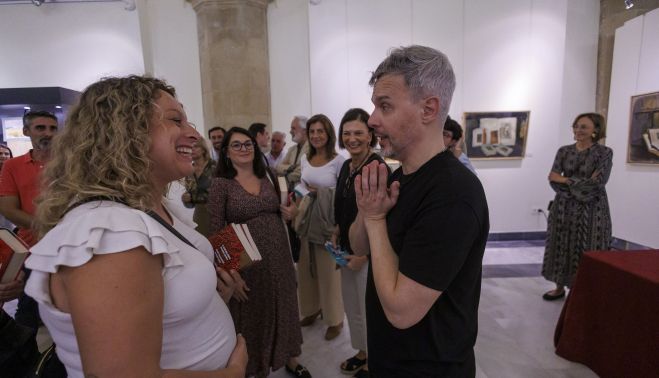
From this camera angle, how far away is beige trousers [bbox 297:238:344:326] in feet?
11.1

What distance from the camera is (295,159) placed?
15.1 feet

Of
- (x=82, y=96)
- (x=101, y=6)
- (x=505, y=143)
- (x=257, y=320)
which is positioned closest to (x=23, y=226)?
(x=257, y=320)

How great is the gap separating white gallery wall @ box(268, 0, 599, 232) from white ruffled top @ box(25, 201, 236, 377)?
17.8 ft

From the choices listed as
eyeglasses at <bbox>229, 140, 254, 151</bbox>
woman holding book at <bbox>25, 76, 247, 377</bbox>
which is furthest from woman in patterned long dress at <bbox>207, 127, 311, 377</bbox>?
woman holding book at <bbox>25, 76, 247, 377</bbox>

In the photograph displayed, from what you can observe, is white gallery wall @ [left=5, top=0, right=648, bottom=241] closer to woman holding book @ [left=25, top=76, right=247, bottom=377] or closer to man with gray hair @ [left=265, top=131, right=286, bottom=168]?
man with gray hair @ [left=265, top=131, right=286, bottom=168]

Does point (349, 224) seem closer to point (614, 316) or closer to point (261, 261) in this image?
point (261, 261)

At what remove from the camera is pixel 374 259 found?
1.11 meters

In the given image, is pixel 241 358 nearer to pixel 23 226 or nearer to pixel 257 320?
pixel 257 320

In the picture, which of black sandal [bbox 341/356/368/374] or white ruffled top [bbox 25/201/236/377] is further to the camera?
black sandal [bbox 341/356/368/374]

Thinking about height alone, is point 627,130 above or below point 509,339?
above

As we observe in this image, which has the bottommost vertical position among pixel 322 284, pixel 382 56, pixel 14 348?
pixel 322 284

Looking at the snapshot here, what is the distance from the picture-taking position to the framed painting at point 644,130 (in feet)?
16.5

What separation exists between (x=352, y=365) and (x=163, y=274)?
7.95 ft

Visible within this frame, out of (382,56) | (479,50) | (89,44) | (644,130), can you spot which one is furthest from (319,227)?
(89,44)
